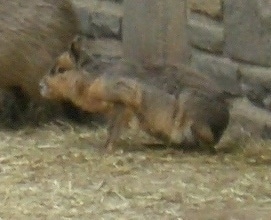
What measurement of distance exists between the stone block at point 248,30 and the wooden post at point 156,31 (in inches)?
14.8

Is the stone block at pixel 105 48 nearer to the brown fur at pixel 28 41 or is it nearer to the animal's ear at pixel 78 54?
the brown fur at pixel 28 41

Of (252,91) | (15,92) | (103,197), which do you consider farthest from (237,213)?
(15,92)

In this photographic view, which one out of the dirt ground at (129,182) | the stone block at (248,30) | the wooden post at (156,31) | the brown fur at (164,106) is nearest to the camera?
the dirt ground at (129,182)

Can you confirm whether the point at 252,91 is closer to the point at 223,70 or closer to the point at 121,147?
the point at 223,70

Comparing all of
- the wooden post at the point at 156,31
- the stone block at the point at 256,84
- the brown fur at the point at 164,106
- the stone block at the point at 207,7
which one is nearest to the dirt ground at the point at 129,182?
the brown fur at the point at 164,106

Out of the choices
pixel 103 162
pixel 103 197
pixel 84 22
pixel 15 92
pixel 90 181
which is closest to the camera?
pixel 103 197

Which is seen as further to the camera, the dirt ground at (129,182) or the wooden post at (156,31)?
the wooden post at (156,31)

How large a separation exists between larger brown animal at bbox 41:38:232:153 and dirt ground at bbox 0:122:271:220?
22cm

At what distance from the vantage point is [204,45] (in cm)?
406

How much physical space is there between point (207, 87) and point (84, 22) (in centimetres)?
166

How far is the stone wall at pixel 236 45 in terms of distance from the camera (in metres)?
3.66

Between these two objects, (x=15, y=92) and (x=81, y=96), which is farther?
(x=15, y=92)

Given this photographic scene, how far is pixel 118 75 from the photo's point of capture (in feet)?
11.6

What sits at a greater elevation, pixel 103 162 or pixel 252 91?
pixel 252 91
